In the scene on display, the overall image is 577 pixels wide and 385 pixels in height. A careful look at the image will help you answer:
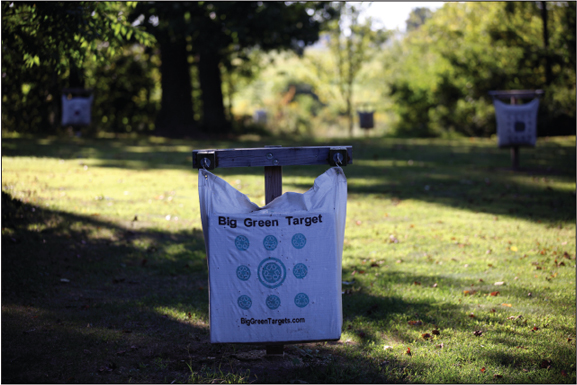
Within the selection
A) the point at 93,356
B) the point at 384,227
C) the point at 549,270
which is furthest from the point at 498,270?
the point at 93,356

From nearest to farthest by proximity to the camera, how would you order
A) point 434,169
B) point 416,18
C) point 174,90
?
1. point 434,169
2. point 174,90
3. point 416,18

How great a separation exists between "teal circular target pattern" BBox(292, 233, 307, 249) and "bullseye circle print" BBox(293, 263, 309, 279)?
12cm

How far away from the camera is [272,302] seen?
10.3 feet

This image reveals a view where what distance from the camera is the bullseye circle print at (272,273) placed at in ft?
10.3

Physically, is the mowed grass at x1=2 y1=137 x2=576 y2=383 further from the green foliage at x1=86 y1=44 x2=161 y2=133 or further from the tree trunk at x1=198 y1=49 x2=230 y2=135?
the green foliage at x1=86 y1=44 x2=161 y2=133

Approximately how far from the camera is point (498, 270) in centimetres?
578

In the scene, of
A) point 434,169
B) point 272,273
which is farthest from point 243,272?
point 434,169

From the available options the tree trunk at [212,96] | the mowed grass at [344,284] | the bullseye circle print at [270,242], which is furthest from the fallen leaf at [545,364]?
the tree trunk at [212,96]

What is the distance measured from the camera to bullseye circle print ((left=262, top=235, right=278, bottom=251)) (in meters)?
3.13

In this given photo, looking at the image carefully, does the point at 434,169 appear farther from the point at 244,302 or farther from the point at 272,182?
the point at 244,302

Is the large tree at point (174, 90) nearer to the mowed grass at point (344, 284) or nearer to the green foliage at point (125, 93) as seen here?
the green foliage at point (125, 93)

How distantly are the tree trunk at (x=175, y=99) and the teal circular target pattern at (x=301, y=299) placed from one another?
16.6m

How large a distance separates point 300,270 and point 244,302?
41 centimetres

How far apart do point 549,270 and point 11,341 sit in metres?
5.57
